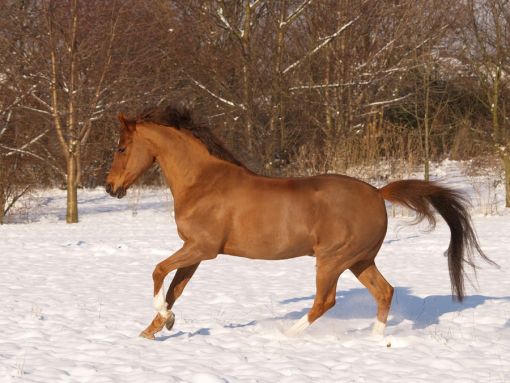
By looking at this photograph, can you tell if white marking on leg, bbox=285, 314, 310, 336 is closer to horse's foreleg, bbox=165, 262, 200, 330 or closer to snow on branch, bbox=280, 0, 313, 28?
horse's foreleg, bbox=165, 262, 200, 330

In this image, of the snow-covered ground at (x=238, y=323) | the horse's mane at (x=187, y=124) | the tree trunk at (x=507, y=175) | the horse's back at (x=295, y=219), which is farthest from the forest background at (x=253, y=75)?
the horse's back at (x=295, y=219)

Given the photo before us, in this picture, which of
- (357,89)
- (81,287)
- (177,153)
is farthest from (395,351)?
(357,89)

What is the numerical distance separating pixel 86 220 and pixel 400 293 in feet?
42.0

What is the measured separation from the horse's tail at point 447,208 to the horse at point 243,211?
196 mm

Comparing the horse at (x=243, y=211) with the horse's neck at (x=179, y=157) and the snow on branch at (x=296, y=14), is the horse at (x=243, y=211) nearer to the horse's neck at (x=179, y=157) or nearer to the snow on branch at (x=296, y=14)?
the horse's neck at (x=179, y=157)

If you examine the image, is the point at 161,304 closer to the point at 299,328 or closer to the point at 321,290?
the point at 299,328

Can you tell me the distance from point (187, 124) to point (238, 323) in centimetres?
187

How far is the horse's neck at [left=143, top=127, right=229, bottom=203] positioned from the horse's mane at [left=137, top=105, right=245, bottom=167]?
5 centimetres

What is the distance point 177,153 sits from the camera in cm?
620

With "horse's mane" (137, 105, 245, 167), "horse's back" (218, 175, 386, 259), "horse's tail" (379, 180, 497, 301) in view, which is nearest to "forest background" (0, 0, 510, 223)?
"horse's tail" (379, 180, 497, 301)

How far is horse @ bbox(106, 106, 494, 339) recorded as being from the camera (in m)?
5.91

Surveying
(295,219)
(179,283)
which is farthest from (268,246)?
(179,283)

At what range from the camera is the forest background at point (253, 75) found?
18.7m

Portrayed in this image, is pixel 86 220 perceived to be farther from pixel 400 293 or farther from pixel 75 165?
pixel 400 293
